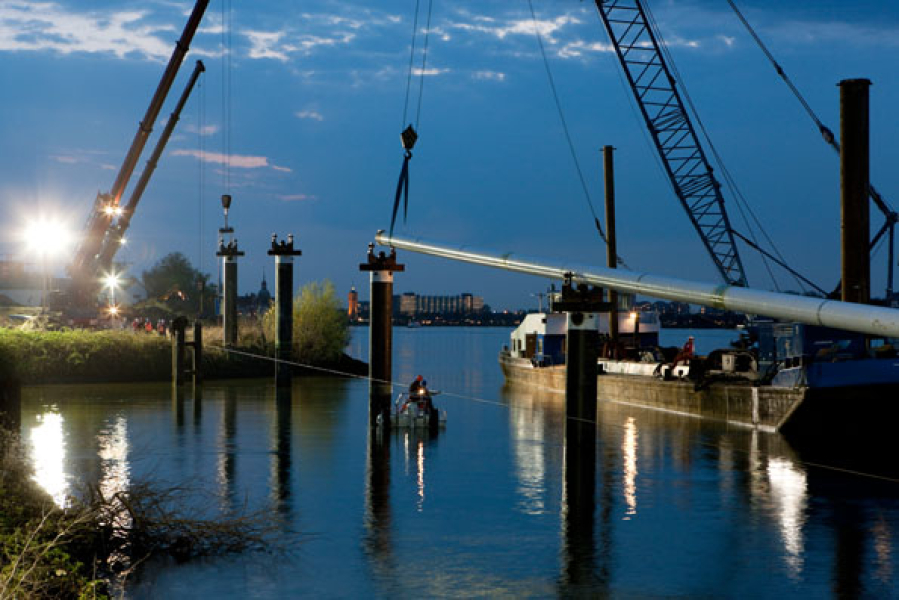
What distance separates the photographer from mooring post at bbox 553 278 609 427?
2222cm

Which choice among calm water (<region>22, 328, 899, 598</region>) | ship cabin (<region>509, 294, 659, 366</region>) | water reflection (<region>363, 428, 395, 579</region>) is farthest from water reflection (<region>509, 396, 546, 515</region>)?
ship cabin (<region>509, 294, 659, 366</region>)

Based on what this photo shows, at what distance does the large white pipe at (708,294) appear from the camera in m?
16.3

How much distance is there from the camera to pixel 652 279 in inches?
886

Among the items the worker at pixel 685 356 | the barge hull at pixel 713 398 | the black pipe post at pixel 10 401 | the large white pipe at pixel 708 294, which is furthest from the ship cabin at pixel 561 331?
the black pipe post at pixel 10 401

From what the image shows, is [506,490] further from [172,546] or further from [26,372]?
[26,372]

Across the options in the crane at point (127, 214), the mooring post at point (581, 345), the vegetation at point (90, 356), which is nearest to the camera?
the mooring post at point (581, 345)

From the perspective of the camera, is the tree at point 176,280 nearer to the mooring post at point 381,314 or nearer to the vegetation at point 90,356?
the vegetation at point 90,356

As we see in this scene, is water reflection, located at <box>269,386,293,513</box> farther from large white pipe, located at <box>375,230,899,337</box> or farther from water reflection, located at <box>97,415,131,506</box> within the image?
large white pipe, located at <box>375,230,899,337</box>

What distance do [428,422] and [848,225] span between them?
1426cm

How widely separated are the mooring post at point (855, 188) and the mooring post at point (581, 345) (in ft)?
37.3

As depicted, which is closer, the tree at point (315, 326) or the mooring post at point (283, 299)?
the mooring post at point (283, 299)

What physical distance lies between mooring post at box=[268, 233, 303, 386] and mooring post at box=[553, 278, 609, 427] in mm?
23167

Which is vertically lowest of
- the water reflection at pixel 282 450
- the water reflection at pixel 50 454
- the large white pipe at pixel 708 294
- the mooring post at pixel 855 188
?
the water reflection at pixel 282 450

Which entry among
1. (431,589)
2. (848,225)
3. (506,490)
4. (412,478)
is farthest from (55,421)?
(848,225)
